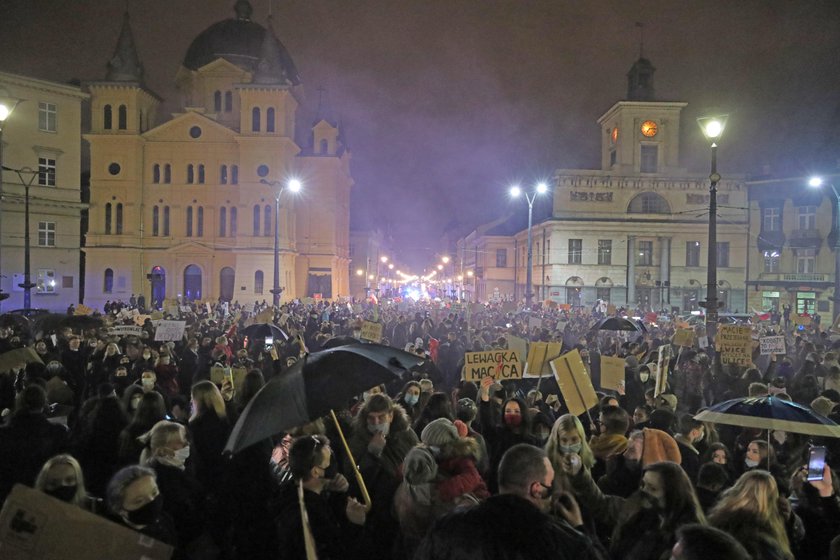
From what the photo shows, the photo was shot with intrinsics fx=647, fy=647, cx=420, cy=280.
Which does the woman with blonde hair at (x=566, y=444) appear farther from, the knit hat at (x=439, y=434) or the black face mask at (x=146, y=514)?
the black face mask at (x=146, y=514)

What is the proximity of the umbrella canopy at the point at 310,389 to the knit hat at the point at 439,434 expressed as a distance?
527 mm

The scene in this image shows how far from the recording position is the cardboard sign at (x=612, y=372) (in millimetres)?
9727

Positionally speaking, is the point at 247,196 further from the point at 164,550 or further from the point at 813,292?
the point at 164,550

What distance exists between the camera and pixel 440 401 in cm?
704

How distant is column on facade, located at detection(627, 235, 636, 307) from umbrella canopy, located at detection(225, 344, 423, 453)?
5527cm

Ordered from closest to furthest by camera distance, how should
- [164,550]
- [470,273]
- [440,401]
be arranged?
[164,550]
[440,401]
[470,273]

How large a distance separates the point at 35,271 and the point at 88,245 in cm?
700

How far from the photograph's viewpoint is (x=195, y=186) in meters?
57.0

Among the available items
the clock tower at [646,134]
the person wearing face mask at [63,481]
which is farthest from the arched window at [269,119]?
the person wearing face mask at [63,481]

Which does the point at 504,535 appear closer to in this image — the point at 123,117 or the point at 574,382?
the point at 574,382

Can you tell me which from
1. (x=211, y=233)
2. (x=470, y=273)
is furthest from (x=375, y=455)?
(x=470, y=273)

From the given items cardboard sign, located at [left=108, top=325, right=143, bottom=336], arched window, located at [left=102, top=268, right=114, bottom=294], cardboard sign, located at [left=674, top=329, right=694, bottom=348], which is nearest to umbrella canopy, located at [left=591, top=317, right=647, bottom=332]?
cardboard sign, located at [left=674, top=329, right=694, bottom=348]

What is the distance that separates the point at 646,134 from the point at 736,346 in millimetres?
52124

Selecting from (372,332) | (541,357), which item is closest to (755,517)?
(541,357)
